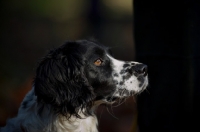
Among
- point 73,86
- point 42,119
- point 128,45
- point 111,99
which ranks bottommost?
point 128,45

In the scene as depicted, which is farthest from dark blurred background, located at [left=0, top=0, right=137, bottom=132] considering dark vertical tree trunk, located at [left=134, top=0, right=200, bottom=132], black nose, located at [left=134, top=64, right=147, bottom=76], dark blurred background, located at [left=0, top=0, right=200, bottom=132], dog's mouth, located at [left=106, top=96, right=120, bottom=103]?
black nose, located at [left=134, top=64, right=147, bottom=76]

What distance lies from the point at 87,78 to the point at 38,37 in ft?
10.3

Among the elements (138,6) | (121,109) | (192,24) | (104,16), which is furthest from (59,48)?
(104,16)

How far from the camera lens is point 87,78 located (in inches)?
154

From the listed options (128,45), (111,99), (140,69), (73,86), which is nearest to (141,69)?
(140,69)

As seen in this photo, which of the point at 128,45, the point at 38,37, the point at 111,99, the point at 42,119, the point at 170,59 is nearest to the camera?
the point at 42,119

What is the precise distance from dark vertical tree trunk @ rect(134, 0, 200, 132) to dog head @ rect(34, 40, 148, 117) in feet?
1.88

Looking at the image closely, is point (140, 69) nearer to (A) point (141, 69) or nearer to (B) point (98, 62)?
(A) point (141, 69)

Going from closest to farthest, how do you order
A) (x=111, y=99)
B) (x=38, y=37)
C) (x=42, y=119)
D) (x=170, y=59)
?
(x=42, y=119)
(x=111, y=99)
(x=170, y=59)
(x=38, y=37)

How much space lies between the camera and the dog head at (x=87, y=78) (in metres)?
3.84

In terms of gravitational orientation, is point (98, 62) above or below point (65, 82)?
above

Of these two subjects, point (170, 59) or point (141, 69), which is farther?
point (170, 59)

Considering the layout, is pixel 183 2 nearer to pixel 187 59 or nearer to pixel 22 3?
pixel 187 59

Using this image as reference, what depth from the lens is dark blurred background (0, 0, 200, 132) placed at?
431 cm
